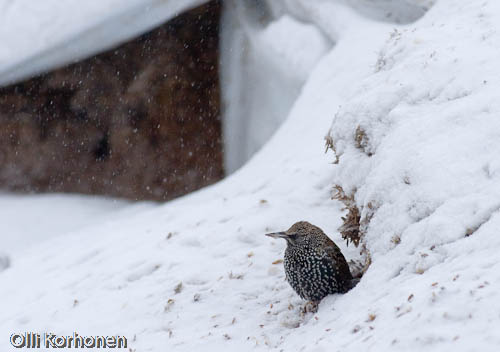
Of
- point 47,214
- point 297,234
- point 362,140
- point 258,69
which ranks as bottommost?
point 297,234

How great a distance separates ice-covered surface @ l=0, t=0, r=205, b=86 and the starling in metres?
6.15

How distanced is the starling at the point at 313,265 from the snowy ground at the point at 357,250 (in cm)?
10

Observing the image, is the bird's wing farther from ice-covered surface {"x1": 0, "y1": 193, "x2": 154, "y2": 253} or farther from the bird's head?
ice-covered surface {"x1": 0, "y1": 193, "x2": 154, "y2": 253}

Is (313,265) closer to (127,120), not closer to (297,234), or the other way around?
(297,234)

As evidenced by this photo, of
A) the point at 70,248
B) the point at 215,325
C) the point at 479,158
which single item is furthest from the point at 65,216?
the point at 479,158

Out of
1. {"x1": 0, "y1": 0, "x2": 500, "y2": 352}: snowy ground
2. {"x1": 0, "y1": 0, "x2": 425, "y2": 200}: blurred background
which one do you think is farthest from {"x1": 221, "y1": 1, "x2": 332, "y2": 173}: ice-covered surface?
{"x1": 0, "y1": 0, "x2": 500, "y2": 352}: snowy ground

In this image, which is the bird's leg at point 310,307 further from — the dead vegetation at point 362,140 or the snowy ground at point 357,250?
the dead vegetation at point 362,140

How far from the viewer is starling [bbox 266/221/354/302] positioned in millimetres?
3412

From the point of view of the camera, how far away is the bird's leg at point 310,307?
3.51 meters

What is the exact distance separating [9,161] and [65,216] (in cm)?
134

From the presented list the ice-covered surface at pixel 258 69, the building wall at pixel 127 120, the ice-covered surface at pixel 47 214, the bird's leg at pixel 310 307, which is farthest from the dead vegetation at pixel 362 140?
the building wall at pixel 127 120

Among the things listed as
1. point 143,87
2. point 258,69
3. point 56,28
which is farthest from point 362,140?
point 143,87

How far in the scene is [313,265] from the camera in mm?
3416

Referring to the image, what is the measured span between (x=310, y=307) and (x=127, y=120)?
6581mm
